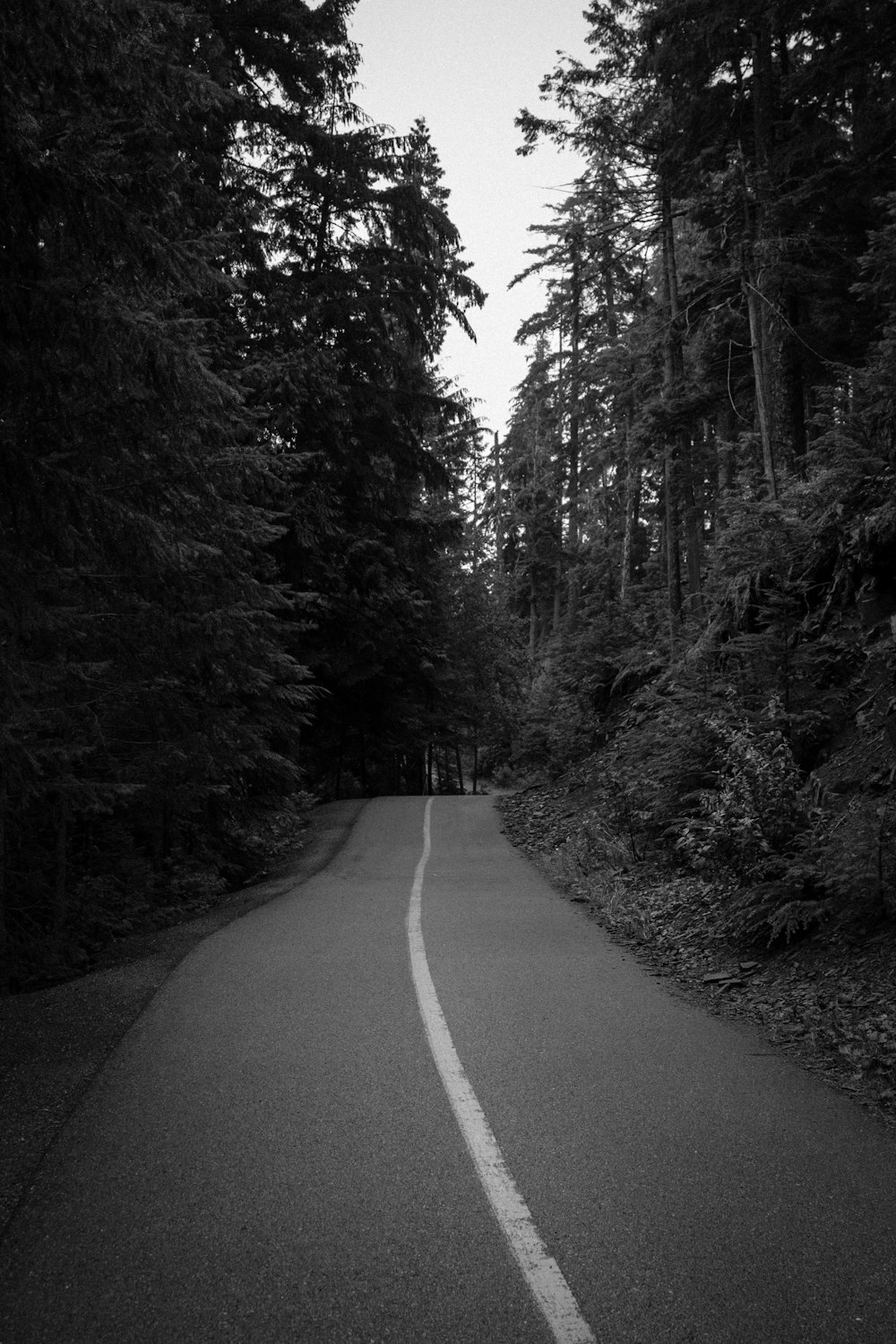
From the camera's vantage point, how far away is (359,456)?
1994 cm

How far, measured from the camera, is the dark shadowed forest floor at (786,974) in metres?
5.23

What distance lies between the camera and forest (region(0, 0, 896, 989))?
17.9 ft

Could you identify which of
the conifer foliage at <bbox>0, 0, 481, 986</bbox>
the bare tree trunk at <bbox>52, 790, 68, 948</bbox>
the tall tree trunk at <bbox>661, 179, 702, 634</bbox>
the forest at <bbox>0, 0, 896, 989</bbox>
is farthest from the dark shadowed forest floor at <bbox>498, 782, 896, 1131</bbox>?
the tall tree trunk at <bbox>661, 179, 702, 634</bbox>

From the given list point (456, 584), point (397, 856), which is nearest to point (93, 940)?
point (397, 856)

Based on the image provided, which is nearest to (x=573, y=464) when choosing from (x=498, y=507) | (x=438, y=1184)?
(x=498, y=507)

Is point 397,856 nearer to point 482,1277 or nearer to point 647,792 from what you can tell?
point 647,792

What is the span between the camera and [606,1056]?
5.33 meters

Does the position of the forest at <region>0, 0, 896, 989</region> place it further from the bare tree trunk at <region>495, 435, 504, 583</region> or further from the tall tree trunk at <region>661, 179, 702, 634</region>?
the bare tree trunk at <region>495, 435, 504, 583</region>

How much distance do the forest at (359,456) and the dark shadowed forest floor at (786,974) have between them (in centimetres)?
27

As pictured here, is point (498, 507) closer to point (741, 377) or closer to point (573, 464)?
point (573, 464)

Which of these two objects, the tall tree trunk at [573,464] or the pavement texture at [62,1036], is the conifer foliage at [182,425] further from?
the tall tree trunk at [573,464]

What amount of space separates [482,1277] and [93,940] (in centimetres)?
796

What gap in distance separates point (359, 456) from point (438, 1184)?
18018 millimetres

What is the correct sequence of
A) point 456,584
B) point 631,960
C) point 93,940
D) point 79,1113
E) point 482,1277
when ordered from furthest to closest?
point 456,584 < point 93,940 < point 631,960 < point 79,1113 < point 482,1277
